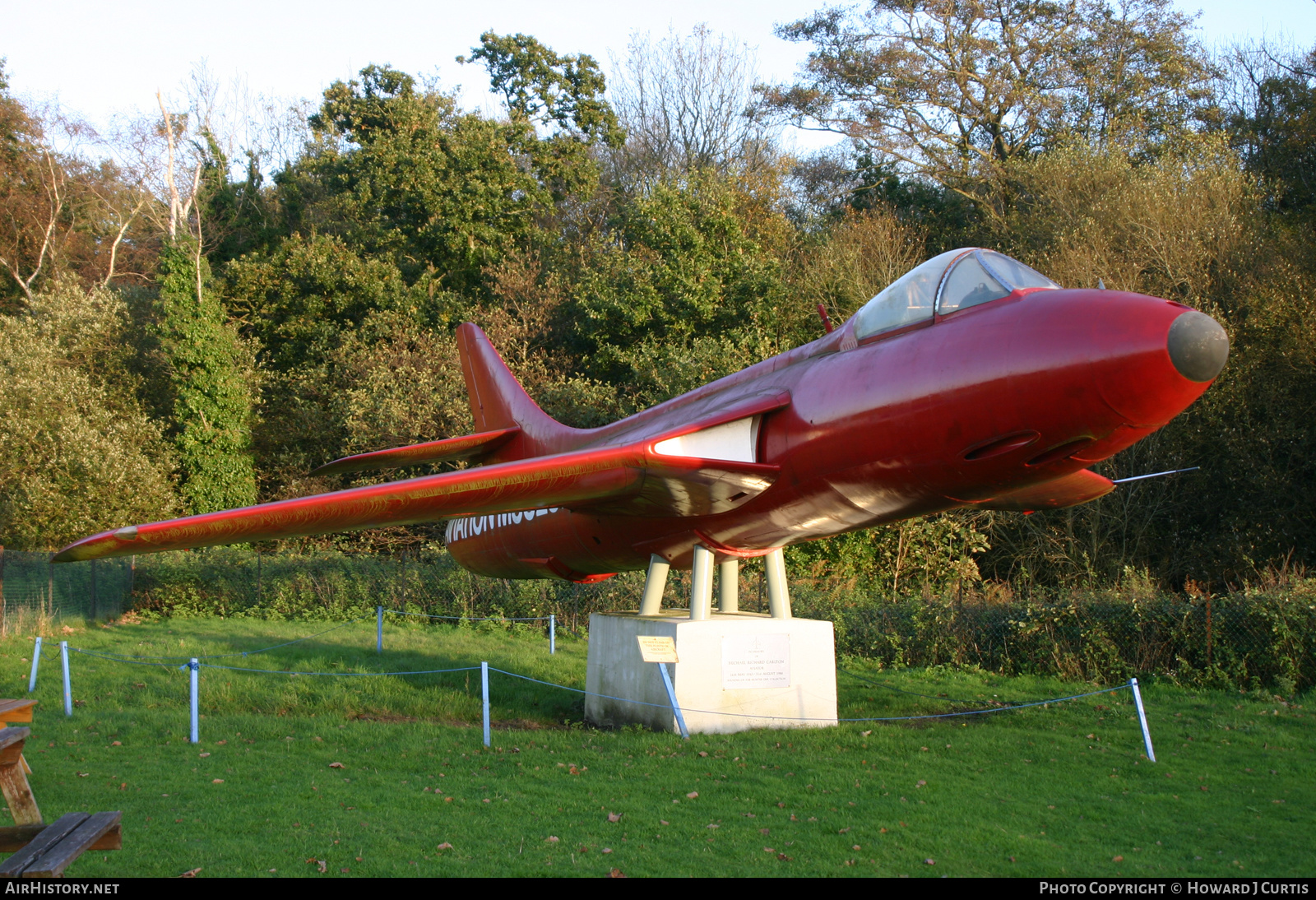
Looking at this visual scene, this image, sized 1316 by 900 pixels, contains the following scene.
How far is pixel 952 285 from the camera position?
7.30 meters

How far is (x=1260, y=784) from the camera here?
8211 mm

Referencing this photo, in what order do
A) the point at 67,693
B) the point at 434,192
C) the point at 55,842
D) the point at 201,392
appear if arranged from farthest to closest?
1. the point at 434,192
2. the point at 201,392
3. the point at 67,693
4. the point at 55,842

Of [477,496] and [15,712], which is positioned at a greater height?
[477,496]

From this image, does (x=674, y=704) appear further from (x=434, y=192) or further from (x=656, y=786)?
(x=434, y=192)

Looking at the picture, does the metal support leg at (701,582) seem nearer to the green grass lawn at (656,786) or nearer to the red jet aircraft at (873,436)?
the red jet aircraft at (873,436)

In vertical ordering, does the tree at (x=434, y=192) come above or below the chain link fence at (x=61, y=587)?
above

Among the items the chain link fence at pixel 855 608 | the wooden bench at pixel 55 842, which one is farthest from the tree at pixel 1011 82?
the wooden bench at pixel 55 842

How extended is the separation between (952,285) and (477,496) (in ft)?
14.2

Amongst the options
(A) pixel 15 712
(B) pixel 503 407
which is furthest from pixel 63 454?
(A) pixel 15 712

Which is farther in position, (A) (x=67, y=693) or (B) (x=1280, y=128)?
(B) (x=1280, y=128)

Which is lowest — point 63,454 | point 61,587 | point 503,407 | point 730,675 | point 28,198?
point 730,675

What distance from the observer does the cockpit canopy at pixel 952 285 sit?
7.13 metres

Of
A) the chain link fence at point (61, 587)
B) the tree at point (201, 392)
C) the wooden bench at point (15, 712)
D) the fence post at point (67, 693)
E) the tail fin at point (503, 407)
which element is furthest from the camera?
the tree at point (201, 392)

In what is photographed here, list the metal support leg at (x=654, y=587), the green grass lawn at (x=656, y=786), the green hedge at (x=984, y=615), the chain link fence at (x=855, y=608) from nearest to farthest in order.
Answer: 1. the green grass lawn at (x=656, y=786)
2. the metal support leg at (x=654, y=587)
3. the green hedge at (x=984, y=615)
4. the chain link fence at (x=855, y=608)
